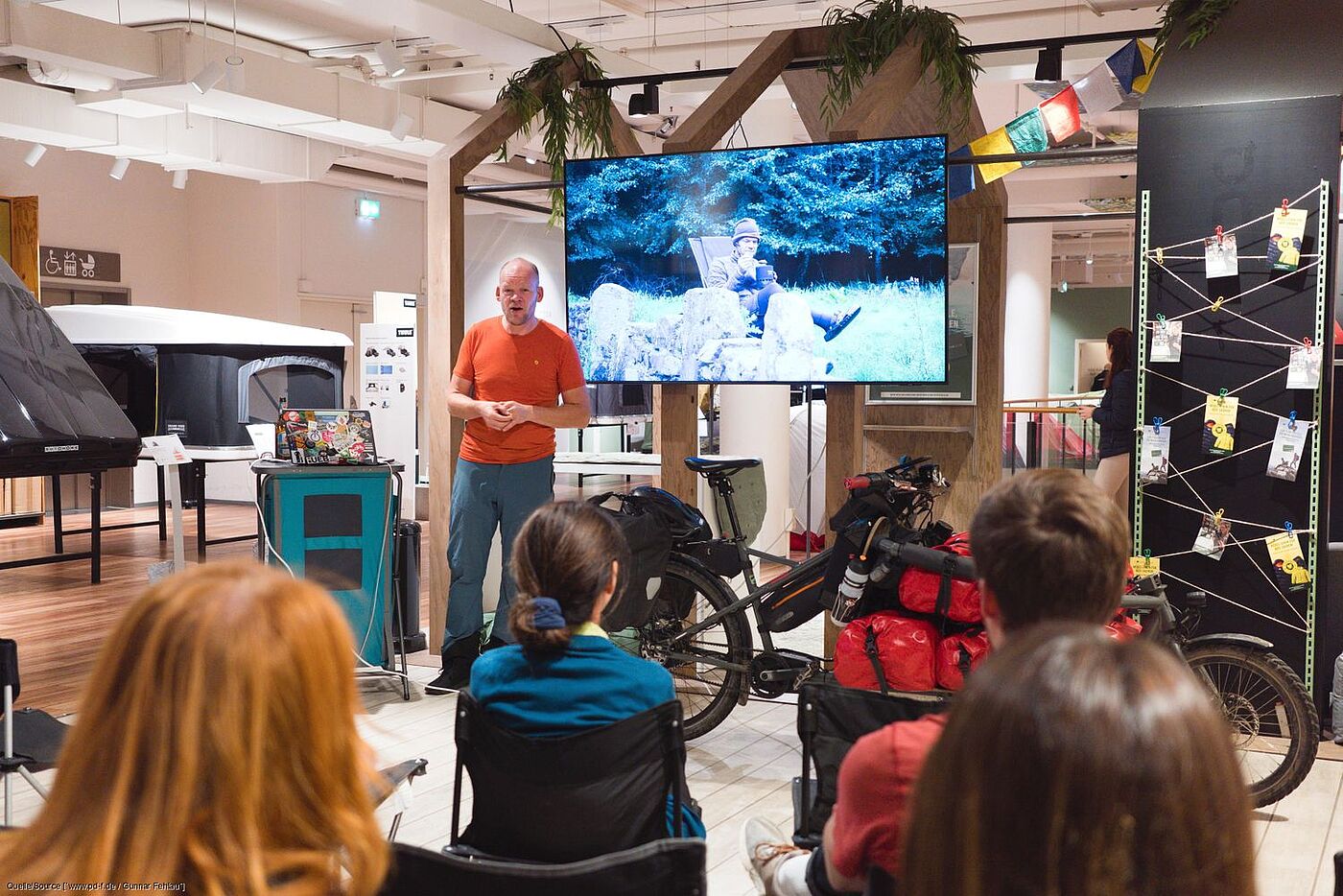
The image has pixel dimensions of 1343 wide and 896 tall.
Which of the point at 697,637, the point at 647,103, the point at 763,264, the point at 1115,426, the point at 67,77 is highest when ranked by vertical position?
the point at 67,77

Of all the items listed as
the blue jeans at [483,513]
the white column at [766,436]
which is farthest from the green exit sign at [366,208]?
the blue jeans at [483,513]

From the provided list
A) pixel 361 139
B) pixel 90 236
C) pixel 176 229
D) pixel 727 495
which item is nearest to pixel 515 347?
pixel 727 495

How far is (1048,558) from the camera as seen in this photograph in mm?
1820

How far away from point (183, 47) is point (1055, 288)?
1928 centimetres

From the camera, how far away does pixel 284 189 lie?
1413cm

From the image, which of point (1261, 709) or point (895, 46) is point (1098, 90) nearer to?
point (895, 46)

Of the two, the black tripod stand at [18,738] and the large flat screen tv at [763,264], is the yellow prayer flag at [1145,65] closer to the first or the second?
the large flat screen tv at [763,264]

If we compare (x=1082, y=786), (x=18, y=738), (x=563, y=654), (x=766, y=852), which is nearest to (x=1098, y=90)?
(x=563, y=654)

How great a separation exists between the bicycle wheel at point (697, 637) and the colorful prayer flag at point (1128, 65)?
240cm

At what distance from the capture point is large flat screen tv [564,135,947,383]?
194 inches

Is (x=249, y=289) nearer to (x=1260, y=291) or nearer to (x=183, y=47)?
(x=183, y=47)

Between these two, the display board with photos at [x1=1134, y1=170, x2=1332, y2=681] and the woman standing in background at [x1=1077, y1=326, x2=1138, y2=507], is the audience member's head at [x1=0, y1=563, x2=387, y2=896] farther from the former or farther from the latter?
the woman standing in background at [x1=1077, y1=326, x2=1138, y2=507]

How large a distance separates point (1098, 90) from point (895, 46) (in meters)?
0.80

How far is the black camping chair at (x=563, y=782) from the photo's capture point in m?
2.24
